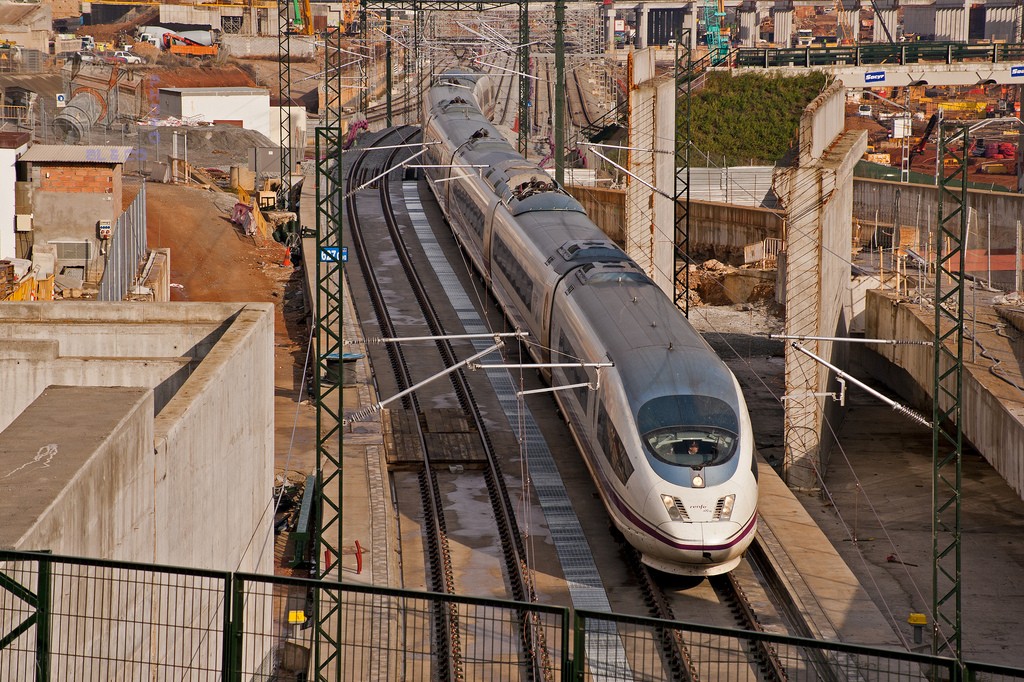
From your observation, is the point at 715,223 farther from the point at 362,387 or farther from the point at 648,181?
the point at 362,387

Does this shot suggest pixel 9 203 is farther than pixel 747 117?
No

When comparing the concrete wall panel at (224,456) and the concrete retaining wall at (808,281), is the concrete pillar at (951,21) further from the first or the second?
the concrete wall panel at (224,456)

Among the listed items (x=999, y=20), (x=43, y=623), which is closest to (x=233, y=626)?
(x=43, y=623)

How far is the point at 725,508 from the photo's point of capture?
21219mm

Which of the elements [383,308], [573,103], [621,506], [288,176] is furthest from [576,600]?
[573,103]

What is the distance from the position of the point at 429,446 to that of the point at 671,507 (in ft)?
33.3

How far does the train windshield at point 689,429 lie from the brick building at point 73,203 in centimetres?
2502

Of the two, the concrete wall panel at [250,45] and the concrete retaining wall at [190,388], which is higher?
the concrete wall panel at [250,45]

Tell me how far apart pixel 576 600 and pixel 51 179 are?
26520 millimetres

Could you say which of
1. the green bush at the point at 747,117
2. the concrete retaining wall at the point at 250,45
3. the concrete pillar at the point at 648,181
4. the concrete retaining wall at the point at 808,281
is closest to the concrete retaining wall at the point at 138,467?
the concrete retaining wall at the point at 808,281

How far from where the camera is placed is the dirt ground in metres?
42.2

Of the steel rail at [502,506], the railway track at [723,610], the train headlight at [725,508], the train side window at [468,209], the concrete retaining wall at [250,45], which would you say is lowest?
the railway track at [723,610]

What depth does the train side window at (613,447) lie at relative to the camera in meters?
22.2

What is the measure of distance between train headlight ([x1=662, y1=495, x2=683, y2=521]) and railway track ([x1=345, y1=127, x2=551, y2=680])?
2.80m
